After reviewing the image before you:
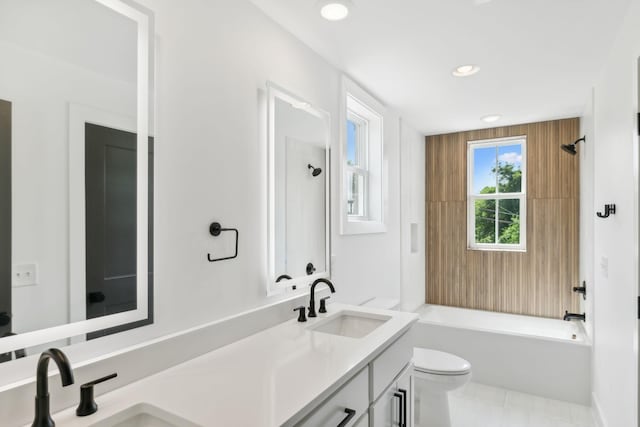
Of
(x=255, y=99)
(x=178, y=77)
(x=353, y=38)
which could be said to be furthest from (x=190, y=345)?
(x=353, y=38)

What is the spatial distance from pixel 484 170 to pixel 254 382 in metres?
3.79

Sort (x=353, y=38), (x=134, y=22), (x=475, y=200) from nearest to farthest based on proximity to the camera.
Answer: (x=134, y=22) → (x=353, y=38) → (x=475, y=200)

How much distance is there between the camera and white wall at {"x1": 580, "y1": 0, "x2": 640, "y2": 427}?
1607mm

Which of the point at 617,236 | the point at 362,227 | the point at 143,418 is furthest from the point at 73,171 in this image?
the point at 617,236

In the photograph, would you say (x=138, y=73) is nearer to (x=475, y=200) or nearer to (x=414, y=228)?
(x=414, y=228)

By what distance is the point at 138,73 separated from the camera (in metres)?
1.16

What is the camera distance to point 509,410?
8.68 feet

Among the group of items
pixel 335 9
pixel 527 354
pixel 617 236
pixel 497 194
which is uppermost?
pixel 335 9

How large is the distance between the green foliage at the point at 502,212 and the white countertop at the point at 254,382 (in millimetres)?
2991

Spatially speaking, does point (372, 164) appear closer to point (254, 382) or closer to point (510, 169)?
point (510, 169)

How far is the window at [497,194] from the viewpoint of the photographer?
12.8ft

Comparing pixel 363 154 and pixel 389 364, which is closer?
pixel 389 364

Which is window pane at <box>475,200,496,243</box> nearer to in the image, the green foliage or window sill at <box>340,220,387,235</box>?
the green foliage

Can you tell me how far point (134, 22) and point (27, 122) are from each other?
47 cm
